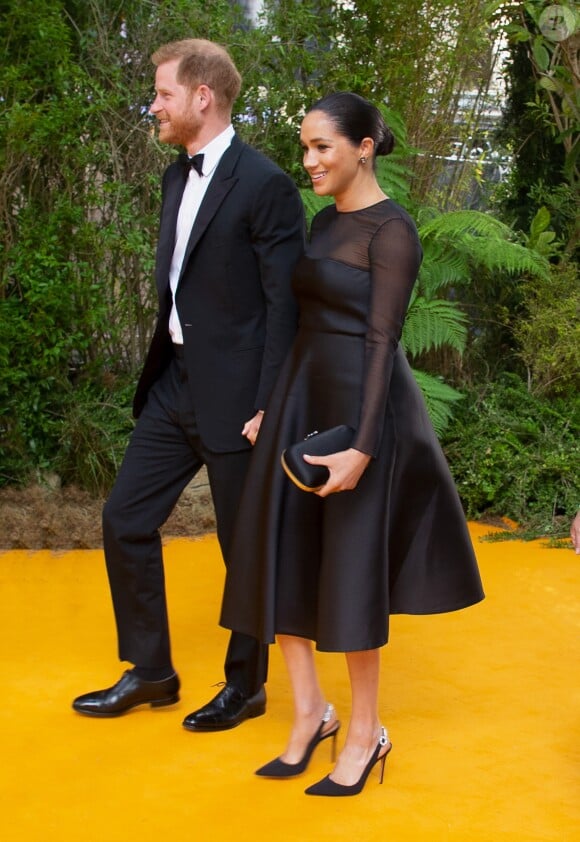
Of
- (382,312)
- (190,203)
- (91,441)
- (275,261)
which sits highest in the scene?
(190,203)

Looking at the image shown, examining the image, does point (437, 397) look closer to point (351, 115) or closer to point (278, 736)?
point (278, 736)

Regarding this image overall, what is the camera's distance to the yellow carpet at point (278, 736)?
341cm

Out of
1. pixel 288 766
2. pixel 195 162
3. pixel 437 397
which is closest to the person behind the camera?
→ pixel 288 766

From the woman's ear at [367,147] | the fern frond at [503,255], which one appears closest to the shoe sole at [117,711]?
the woman's ear at [367,147]

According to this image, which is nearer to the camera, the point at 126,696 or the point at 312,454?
the point at 312,454

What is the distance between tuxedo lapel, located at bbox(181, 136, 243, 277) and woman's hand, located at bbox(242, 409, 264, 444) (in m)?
0.49

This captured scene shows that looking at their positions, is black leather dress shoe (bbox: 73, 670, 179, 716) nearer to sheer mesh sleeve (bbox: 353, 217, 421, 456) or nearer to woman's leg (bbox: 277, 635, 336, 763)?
woman's leg (bbox: 277, 635, 336, 763)

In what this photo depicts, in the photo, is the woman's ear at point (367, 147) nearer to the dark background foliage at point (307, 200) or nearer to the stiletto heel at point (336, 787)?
the stiletto heel at point (336, 787)

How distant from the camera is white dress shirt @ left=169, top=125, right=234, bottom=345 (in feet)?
12.9

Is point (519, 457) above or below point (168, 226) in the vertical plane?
below

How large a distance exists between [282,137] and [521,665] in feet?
12.6

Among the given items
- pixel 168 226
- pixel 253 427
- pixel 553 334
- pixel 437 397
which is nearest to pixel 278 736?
pixel 253 427

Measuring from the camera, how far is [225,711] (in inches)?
159

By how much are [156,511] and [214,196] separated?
99 centimetres
